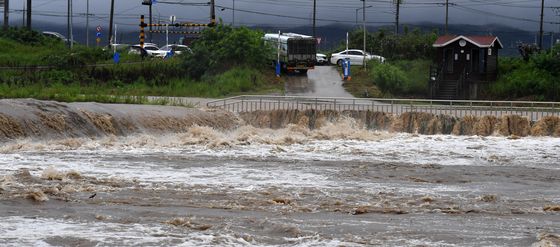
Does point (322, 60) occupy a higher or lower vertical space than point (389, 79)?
higher

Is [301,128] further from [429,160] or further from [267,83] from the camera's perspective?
[267,83]

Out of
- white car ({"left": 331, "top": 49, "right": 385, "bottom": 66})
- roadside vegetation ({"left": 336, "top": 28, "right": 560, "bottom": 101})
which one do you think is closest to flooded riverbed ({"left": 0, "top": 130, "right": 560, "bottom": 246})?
roadside vegetation ({"left": 336, "top": 28, "right": 560, "bottom": 101})

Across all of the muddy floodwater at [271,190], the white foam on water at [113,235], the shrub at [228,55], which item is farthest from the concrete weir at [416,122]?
the white foam on water at [113,235]

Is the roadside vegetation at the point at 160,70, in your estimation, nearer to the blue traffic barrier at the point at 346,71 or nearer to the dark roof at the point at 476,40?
the blue traffic barrier at the point at 346,71

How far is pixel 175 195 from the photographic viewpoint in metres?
18.9

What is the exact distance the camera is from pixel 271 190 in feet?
65.1

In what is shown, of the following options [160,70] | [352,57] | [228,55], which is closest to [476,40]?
[352,57]

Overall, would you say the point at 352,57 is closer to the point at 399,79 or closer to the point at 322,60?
the point at 322,60

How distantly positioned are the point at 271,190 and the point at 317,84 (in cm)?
2808

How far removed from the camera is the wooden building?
47219 mm

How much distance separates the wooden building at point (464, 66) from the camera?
4722 cm

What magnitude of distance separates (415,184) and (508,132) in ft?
43.5

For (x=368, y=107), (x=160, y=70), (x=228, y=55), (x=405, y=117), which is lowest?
(x=405, y=117)

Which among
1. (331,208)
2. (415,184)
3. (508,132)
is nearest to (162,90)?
(508,132)
